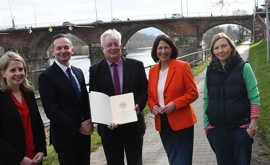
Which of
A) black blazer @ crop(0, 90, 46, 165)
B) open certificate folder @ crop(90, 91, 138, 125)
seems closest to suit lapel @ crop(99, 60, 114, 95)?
open certificate folder @ crop(90, 91, 138, 125)

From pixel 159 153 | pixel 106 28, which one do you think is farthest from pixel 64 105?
pixel 106 28

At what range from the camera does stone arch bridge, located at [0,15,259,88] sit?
30.3 metres

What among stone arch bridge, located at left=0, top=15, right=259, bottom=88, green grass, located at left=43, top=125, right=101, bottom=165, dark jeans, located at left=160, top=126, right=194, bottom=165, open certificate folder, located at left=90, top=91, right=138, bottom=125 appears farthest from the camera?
stone arch bridge, located at left=0, top=15, right=259, bottom=88

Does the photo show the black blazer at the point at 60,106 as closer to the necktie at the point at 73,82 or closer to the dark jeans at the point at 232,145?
the necktie at the point at 73,82

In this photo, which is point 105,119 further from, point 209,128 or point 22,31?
point 22,31

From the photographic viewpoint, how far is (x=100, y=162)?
347cm

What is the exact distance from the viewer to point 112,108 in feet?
7.45

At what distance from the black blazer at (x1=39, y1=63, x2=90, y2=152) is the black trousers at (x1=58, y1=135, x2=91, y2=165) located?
4cm

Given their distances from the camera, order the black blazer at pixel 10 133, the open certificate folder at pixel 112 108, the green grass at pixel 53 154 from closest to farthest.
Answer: the black blazer at pixel 10 133, the open certificate folder at pixel 112 108, the green grass at pixel 53 154

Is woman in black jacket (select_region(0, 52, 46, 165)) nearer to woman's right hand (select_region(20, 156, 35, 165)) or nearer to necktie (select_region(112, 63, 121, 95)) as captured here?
woman's right hand (select_region(20, 156, 35, 165))

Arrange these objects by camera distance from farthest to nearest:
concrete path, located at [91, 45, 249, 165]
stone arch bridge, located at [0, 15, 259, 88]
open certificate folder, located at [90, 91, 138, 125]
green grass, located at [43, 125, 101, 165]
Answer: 1. stone arch bridge, located at [0, 15, 259, 88]
2. green grass, located at [43, 125, 101, 165]
3. concrete path, located at [91, 45, 249, 165]
4. open certificate folder, located at [90, 91, 138, 125]

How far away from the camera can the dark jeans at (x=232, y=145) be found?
2.09 m

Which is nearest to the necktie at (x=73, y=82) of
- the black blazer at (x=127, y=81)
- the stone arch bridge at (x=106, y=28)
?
the black blazer at (x=127, y=81)

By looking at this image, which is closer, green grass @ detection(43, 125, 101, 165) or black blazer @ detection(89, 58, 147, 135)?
black blazer @ detection(89, 58, 147, 135)
